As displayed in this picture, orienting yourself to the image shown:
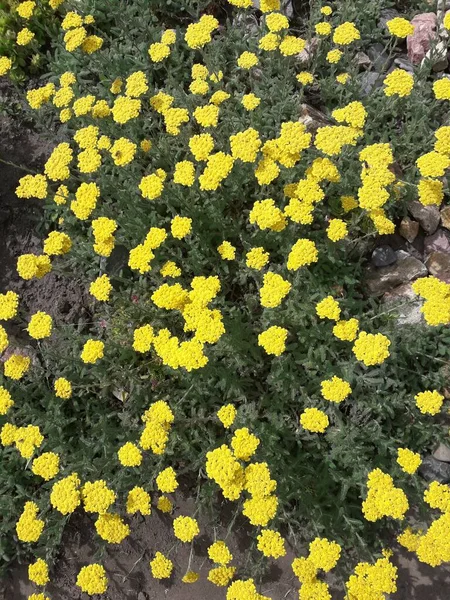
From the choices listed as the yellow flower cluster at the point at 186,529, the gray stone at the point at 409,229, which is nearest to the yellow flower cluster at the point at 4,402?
the yellow flower cluster at the point at 186,529

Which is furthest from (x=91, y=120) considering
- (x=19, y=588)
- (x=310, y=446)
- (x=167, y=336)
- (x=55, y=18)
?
(x=19, y=588)

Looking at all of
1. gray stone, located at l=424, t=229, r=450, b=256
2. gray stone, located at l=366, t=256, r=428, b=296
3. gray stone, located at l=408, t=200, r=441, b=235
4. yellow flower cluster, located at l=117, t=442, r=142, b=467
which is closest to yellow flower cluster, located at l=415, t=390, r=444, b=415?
gray stone, located at l=366, t=256, r=428, b=296

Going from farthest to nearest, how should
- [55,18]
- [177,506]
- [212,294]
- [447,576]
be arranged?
[55,18], [177,506], [447,576], [212,294]

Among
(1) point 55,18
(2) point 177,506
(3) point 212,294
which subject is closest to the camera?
(3) point 212,294

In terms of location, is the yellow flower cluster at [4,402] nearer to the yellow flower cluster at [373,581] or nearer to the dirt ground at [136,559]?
the dirt ground at [136,559]

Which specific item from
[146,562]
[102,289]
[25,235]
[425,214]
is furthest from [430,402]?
[25,235]

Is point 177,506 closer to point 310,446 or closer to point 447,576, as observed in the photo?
point 310,446

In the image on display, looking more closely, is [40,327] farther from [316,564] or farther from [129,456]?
[316,564]
